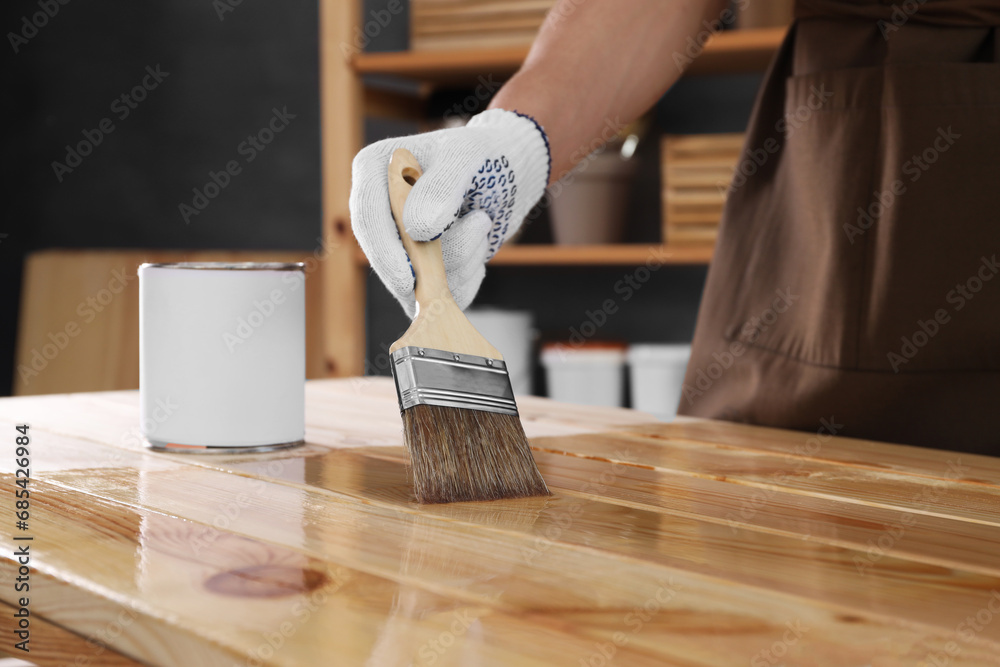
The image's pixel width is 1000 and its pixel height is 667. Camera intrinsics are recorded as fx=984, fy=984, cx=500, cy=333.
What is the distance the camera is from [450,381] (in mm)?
666

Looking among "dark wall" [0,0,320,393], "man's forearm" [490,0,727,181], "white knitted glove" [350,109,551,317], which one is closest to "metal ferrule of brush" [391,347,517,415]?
"white knitted glove" [350,109,551,317]

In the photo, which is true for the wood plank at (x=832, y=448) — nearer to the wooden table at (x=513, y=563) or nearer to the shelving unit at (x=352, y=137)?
the wooden table at (x=513, y=563)

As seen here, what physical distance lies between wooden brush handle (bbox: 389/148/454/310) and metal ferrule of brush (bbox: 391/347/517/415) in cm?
5

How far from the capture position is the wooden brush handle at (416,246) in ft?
2.34

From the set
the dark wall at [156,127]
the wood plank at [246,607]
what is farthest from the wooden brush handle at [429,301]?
the dark wall at [156,127]

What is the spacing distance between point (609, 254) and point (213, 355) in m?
1.36

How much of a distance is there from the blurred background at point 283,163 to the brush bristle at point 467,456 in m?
1.35

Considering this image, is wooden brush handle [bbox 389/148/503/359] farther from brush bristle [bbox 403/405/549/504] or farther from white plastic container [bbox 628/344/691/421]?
white plastic container [bbox 628/344/691/421]

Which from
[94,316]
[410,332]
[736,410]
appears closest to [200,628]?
[410,332]

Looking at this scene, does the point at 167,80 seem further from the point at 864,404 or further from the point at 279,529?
the point at 279,529

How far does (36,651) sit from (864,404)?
30.9 inches

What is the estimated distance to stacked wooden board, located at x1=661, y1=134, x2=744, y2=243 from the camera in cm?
193

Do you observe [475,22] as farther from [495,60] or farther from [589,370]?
[589,370]

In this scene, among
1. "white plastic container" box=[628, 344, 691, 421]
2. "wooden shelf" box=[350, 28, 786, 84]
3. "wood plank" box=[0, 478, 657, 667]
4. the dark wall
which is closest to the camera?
"wood plank" box=[0, 478, 657, 667]
